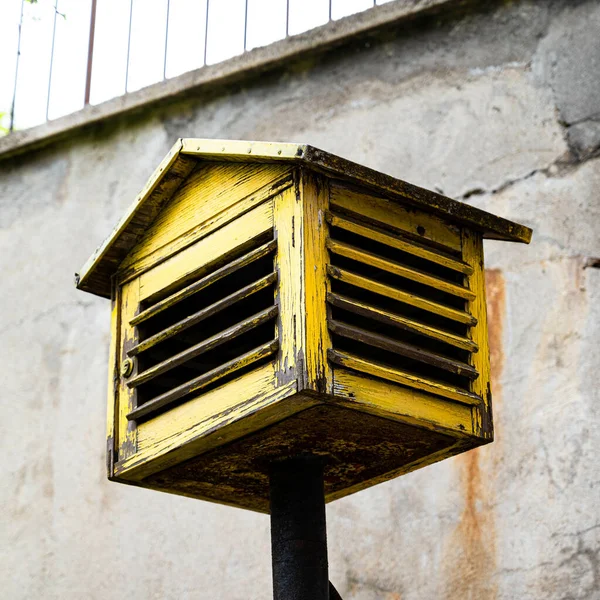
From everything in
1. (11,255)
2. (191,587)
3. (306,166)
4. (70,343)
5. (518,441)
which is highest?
(11,255)

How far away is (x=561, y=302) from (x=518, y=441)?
A: 0.41 metres

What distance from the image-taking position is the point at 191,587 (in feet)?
11.7

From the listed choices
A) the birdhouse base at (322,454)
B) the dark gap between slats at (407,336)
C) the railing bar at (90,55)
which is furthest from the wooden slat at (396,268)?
the railing bar at (90,55)

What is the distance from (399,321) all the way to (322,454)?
0.31 m

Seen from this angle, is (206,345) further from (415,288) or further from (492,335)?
(492,335)

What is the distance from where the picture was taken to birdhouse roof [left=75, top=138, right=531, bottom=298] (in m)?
2.31

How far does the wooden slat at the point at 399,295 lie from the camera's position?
89.9 inches

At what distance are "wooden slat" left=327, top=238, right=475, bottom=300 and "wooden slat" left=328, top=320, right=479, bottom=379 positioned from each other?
14cm

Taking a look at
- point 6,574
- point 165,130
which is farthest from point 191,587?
point 165,130

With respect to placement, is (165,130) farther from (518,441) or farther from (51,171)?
(518,441)

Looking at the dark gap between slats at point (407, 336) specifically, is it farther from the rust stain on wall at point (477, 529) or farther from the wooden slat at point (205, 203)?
the rust stain on wall at point (477, 529)

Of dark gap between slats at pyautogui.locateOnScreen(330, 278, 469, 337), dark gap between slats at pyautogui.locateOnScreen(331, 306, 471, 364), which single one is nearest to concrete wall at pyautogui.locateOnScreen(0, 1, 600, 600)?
dark gap between slats at pyautogui.locateOnScreen(331, 306, 471, 364)

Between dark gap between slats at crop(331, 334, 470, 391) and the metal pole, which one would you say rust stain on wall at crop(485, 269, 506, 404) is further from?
the metal pole

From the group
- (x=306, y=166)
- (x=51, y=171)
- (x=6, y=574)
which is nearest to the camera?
(x=306, y=166)
